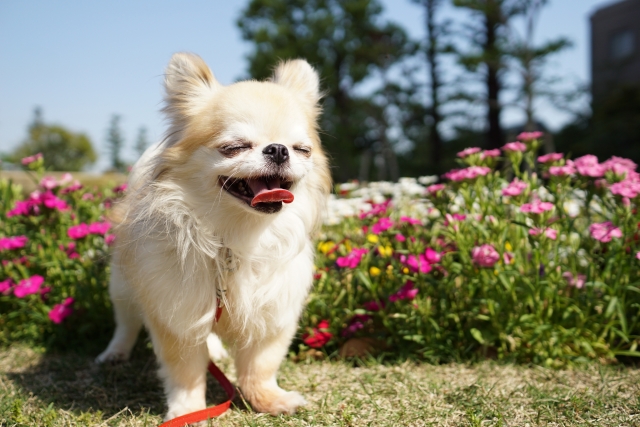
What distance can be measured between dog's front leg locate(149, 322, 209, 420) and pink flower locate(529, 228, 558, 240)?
1766mm

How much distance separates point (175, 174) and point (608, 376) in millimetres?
2333

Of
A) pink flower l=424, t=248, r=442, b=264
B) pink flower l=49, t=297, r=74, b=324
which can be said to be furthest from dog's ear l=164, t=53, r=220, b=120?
pink flower l=49, t=297, r=74, b=324

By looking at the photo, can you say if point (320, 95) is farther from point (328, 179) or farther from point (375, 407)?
point (375, 407)

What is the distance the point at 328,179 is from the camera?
8.13 feet

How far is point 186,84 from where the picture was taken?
2.32 m

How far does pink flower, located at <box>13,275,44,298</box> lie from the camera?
3239mm

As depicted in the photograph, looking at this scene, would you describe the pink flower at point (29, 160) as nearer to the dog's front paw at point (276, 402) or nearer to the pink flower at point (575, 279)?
the dog's front paw at point (276, 402)

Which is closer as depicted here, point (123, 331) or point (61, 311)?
point (123, 331)

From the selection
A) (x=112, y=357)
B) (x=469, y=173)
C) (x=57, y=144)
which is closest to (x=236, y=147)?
(x=469, y=173)

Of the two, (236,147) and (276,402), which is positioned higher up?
(236,147)

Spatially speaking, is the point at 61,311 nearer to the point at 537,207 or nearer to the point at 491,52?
the point at 537,207

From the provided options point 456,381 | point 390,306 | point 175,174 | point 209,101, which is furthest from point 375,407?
point 209,101

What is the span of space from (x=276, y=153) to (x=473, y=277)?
59.4 inches

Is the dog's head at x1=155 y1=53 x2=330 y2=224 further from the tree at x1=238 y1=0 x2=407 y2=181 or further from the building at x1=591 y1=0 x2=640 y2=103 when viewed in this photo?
the building at x1=591 y1=0 x2=640 y2=103
